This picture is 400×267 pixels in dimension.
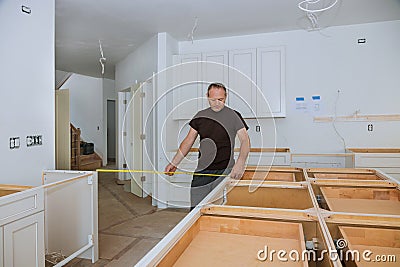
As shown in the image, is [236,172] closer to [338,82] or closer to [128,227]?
[128,227]

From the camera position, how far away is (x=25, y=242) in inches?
71.6

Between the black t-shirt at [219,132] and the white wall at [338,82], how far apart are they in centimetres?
206

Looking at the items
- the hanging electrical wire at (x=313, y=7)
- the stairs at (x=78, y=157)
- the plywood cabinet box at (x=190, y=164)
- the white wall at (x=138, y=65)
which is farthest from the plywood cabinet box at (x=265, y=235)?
the stairs at (x=78, y=157)

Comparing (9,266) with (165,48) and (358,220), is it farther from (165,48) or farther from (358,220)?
(165,48)

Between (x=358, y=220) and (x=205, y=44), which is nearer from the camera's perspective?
(x=358, y=220)

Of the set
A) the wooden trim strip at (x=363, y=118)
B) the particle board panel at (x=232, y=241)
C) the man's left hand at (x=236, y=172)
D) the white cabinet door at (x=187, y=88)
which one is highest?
the white cabinet door at (x=187, y=88)

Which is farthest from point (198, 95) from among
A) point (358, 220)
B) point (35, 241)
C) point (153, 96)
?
point (358, 220)

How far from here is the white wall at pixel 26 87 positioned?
91.0 inches

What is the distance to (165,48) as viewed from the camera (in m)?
4.23

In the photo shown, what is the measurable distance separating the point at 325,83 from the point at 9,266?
3869mm

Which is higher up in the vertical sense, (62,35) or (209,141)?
(62,35)

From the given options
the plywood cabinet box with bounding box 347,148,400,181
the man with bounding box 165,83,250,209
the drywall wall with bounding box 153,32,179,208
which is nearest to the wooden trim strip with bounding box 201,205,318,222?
the man with bounding box 165,83,250,209

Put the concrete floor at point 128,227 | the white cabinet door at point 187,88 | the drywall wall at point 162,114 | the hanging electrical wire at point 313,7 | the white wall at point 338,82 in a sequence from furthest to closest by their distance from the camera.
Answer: the white cabinet door at point 187,88, the drywall wall at point 162,114, the white wall at point 338,82, the hanging electrical wire at point 313,7, the concrete floor at point 128,227

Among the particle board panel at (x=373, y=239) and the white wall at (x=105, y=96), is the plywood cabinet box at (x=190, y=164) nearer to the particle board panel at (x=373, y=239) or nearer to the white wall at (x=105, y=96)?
the particle board panel at (x=373, y=239)
